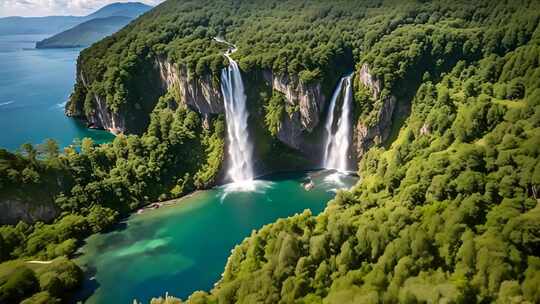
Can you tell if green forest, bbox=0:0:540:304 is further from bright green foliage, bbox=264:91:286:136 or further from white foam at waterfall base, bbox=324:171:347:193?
white foam at waterfall base, bbox=324:171:347:193

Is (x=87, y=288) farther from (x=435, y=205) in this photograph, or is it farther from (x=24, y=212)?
(x=435, y=205)

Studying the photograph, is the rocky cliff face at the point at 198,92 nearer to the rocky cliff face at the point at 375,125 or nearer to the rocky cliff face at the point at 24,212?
the rocky cliff face at the point at 375,125

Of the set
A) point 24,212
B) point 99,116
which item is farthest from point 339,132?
point 99,116

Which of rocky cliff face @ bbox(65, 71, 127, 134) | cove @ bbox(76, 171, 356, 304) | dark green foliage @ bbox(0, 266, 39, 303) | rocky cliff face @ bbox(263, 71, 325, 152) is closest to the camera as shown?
dark green foliage @ bbox(0, 266, 39, 303)

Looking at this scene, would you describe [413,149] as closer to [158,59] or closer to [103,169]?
[103,169]

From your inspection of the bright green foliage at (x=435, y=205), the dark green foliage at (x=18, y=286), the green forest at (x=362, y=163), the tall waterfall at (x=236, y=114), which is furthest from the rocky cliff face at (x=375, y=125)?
the dark green foliage at (x=18, y=286)

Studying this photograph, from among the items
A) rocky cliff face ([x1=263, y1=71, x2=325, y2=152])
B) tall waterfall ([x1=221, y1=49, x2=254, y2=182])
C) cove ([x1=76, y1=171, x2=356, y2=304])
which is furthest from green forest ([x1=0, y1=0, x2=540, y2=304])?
cove ([x1=76, y1=171, x2=356, y2=304])

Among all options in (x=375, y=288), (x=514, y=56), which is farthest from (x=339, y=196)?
(x=514, y=56)
